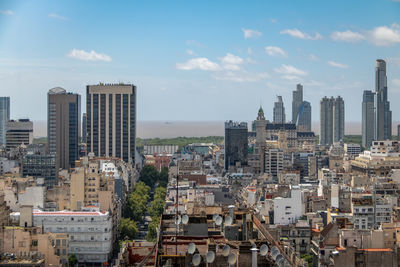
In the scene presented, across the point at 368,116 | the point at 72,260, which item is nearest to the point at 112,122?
the point at 72,260

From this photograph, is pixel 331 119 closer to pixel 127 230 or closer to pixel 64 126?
pixel 64 126

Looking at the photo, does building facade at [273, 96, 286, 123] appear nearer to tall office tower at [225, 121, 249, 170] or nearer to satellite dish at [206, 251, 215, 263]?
tall office tower at [225, 121, 249, 170]

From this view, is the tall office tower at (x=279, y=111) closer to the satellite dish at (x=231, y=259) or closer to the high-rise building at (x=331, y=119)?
the high-rise building at (x=331, y=119)

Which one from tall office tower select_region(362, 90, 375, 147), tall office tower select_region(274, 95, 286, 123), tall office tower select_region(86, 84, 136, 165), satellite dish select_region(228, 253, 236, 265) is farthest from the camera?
tall office tower select_region(274, 95, 286, 123)

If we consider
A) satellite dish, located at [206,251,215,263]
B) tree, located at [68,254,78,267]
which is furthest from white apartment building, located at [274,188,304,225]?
satellite dish, located at [206,251,215,263]

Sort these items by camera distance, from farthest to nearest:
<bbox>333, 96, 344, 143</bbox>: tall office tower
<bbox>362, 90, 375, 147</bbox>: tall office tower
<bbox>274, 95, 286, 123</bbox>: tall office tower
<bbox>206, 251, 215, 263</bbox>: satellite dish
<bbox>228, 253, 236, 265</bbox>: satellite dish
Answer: <bbox>274, 95, 286, 123</bbox>: tall office tower < <bbox>333, 96, 344, 143</bbox>: tall office tower < <bbox>362, 90, 375, 147</bbox>: tall office tower < <bbox>228, 253, 236, 265</bbox>: satellite dish < <bbox>206, 251, 215, 263</bbox>: satellite dish

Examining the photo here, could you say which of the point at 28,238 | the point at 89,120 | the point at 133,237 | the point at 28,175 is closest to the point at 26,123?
the point at 89,120
